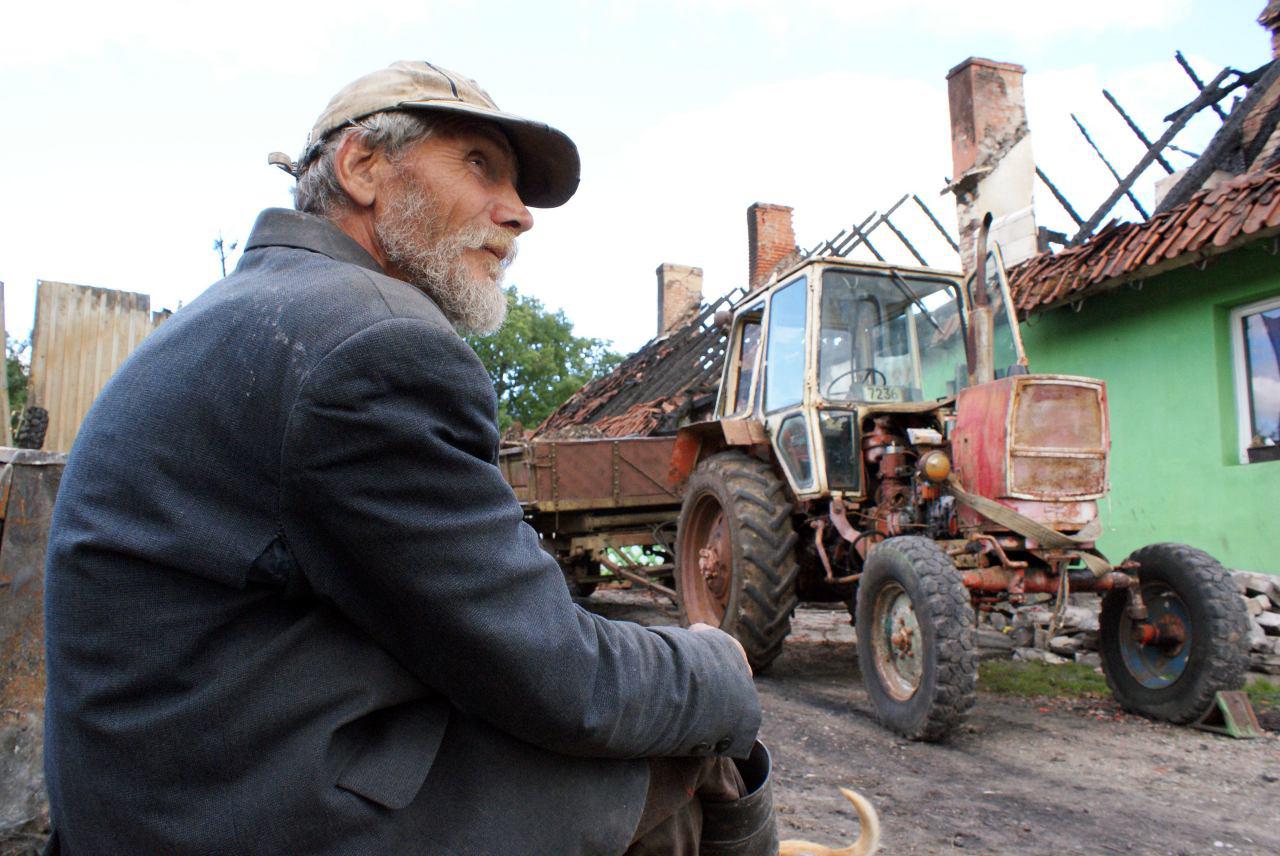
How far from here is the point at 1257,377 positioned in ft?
21.7

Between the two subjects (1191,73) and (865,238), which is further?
(865,238)

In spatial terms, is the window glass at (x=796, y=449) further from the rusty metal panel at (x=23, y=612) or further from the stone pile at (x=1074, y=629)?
the rusty metal panel at (x=23, y=612)

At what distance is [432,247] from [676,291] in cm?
1874

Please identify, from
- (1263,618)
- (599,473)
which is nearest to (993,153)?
(599,473)

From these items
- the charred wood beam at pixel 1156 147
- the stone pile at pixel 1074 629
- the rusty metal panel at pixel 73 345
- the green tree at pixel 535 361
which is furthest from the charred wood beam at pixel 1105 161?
the green tree at pixel 535 361

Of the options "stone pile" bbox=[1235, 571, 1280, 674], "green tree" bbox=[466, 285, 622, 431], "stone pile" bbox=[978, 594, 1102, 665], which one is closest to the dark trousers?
"stone pile" bbox=[978, 594, 1102, 665]

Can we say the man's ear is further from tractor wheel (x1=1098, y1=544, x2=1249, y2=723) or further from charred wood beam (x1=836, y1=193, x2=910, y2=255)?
charred wood beam (x1=836, y1=193, x2=910, y2=255)

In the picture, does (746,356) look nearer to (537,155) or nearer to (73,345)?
(73,345)

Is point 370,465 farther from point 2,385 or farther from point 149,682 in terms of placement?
point 2,385

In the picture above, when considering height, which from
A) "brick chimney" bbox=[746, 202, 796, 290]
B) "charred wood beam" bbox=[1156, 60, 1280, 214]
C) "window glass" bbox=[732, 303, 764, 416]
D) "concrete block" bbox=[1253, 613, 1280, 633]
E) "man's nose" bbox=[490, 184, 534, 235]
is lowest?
"concrete block" bbox=[1253, 613, 1280, 633]

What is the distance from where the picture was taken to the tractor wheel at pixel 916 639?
13.9ft

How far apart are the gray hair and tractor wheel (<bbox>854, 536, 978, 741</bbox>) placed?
136 inches

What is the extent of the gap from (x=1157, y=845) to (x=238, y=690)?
313 cm

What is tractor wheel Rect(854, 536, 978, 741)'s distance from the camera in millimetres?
4227
